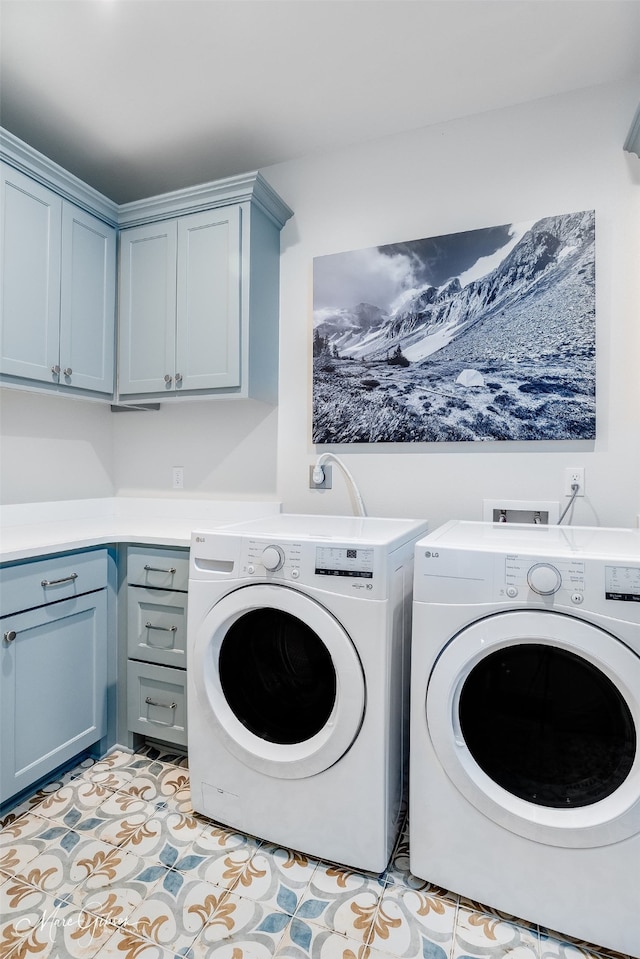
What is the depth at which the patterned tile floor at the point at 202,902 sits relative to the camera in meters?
1.19

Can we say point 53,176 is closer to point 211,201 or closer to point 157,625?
point 211,201

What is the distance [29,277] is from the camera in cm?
193

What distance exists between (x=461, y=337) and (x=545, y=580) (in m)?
1.13

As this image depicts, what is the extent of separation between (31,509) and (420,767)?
1.90 meters

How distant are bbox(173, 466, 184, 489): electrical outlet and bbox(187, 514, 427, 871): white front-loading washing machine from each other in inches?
38.4

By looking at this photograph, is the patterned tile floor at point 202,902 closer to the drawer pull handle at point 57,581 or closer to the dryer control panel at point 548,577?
the drawer pull handle at point 57,581

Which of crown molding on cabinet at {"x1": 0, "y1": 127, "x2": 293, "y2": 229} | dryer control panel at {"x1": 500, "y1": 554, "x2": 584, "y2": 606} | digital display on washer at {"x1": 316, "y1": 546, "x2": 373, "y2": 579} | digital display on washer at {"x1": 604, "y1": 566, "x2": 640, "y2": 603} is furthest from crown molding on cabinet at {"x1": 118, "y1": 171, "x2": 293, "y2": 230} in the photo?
digital display on washer at {"x1": 604, "y1": 566, "x2": 640, "y2": 603}

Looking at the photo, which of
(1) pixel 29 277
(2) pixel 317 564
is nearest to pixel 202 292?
(1) pixel 29 277

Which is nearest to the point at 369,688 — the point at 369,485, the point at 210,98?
the point at 369,485

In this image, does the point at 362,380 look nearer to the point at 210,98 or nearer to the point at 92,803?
the point at 210,98

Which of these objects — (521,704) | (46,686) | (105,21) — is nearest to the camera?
Result: (521,704)

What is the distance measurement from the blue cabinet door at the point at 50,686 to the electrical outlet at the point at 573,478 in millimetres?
1798

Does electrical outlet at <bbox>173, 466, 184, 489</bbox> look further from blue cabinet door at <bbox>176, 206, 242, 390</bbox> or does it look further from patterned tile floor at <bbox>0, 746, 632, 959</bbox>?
patterned tile floor at <bbox>0, 746, 632, 959</bbox>

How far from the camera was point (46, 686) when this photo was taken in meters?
1.71
